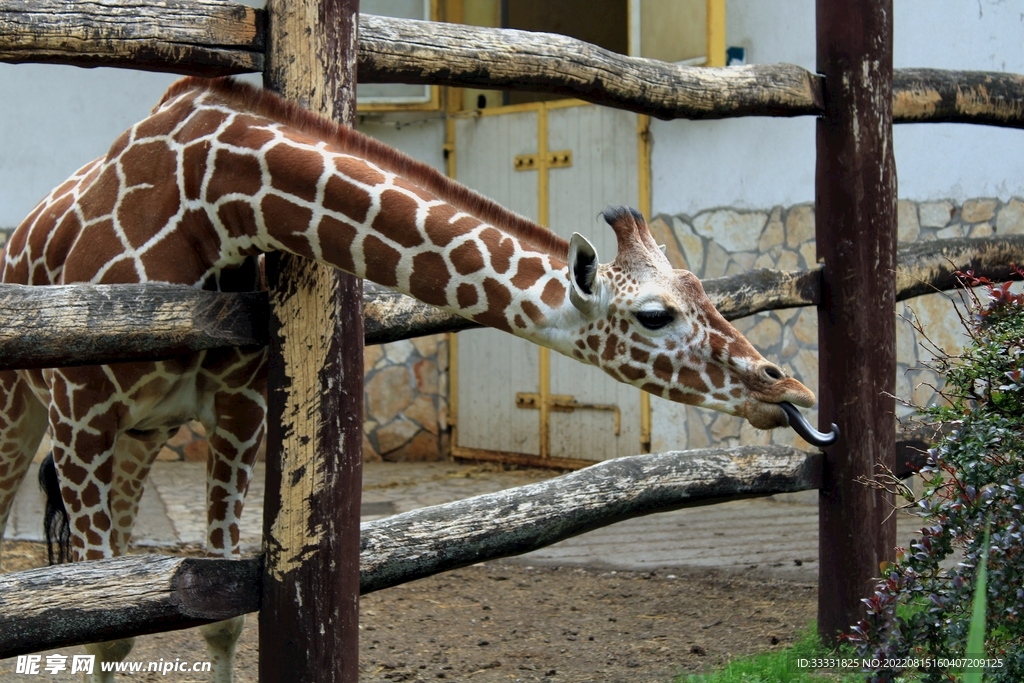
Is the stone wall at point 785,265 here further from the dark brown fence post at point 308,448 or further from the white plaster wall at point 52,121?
the dark brown fence post at point 308,448

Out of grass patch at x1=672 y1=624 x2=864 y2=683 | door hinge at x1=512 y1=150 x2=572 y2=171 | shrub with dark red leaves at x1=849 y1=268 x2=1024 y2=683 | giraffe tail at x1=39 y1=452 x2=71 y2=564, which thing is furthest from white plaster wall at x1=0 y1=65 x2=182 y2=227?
shrub with dark red leaves at x1=849 y1=268 x2=1024 y2=683

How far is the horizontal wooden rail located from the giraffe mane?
0.32ft

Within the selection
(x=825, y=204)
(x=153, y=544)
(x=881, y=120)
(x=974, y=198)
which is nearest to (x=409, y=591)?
(x=153, y=544)

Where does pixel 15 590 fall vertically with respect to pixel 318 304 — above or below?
below

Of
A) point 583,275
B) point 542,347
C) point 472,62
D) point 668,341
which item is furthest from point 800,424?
point 542,347

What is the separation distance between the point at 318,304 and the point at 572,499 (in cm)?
86

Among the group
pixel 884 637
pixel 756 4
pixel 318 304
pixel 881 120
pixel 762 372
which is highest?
pixel 756 4

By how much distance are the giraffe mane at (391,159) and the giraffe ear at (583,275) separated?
175 mm

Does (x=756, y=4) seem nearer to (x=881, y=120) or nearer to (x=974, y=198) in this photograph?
(x=974, y=198)

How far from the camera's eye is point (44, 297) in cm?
199

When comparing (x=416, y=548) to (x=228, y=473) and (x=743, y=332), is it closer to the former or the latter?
(x=228, y=473)

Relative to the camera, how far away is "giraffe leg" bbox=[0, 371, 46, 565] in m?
3.16

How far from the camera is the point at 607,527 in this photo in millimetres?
5738

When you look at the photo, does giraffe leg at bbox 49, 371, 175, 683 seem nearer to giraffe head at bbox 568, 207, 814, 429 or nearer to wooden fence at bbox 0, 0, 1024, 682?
wooden fence at bbox 0, 0, 1024, 682
